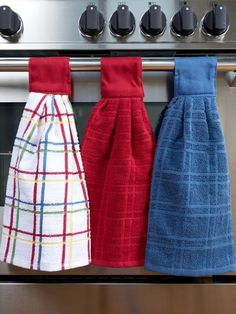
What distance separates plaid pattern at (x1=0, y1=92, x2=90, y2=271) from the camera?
1.56ft

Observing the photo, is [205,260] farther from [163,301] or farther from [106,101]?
[106,101]

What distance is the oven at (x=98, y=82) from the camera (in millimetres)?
520

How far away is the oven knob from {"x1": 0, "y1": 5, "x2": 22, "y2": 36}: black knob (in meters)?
0.09

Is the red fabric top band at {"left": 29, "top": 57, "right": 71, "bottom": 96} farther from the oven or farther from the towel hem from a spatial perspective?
the towel hem

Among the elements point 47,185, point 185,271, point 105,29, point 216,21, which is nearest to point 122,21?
point 105,29

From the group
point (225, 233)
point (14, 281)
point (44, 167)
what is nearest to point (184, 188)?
point (225, 233)

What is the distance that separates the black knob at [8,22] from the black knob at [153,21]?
0.19 metres

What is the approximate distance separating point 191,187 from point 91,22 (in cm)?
28

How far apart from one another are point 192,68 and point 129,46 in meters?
0.10

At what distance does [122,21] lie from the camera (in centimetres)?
50

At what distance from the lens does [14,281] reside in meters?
0.57

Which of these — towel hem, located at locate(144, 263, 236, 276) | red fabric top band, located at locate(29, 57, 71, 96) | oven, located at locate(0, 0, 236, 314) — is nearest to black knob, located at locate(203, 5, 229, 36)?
oven, located at locate(0, 0, 236, 314)

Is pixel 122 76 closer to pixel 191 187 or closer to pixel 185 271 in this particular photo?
pixel 191 187

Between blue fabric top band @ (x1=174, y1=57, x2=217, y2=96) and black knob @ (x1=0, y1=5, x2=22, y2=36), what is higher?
black knob @ (x1=0, y1=5, x2=22, y2=36)
